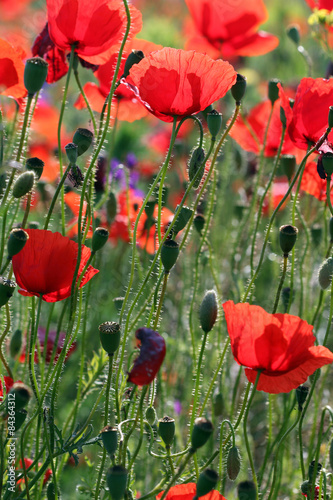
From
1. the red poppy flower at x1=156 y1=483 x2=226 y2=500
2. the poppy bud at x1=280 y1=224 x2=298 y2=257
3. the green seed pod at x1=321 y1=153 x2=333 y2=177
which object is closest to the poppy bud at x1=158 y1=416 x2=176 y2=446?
the red poppy flower at x1=156 y1=483 x2=226 y2=500

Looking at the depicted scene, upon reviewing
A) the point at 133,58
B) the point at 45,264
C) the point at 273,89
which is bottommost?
the point at 45,264

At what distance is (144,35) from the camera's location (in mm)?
3559

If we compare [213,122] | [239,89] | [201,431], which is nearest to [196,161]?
[213,122]

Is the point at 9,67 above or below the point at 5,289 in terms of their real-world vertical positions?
above

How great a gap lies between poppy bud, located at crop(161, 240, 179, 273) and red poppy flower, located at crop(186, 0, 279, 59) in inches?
34.9

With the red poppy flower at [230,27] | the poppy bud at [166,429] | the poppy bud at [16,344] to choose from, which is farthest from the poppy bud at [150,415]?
the red poppy flower at [230,27]

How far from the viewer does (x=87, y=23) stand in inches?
37.3

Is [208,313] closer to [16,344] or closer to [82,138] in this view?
[82,138]

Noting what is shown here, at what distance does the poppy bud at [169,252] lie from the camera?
0.85 meters

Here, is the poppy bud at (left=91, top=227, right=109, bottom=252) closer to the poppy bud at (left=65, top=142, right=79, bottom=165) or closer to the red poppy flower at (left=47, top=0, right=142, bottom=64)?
the poppy bud at (left=65, top=142, right=79, bottom=165)

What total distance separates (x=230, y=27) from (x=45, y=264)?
0.99m

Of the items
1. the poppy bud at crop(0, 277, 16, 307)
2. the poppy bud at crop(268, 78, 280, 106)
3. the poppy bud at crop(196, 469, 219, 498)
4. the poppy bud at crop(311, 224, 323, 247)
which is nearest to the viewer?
the poppy bud at crop(196, 469, 219, 498)

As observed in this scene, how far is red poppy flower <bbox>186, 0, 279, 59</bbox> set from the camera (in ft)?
5.21

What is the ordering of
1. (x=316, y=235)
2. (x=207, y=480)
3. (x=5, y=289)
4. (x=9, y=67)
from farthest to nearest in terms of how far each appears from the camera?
(x=316, y=235), (x=9, y=67), (x=5, y=289), (x=207, y=480)
